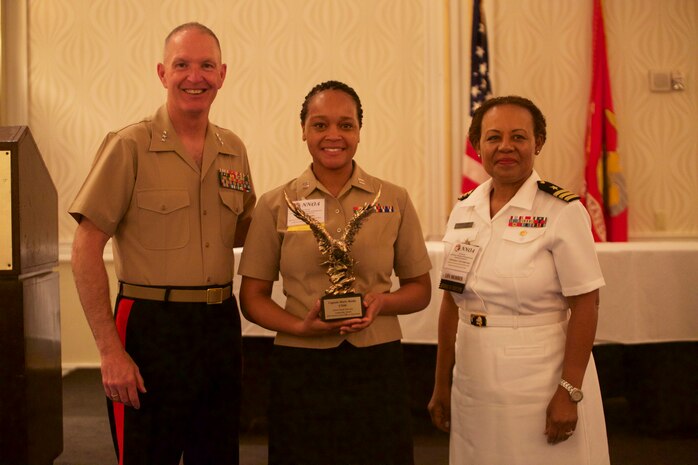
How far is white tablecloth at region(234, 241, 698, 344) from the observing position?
9.97 ft

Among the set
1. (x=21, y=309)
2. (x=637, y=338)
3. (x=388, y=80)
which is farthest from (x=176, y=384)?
(x=388, y=80)

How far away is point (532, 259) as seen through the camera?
64.8 inches

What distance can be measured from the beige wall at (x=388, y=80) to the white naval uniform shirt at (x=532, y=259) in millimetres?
3162

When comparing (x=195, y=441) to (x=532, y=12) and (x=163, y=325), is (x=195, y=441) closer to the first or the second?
(x=163, y=325)

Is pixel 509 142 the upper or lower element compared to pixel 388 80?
lower

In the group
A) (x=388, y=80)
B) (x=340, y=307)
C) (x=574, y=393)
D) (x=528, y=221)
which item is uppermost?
(x=388, y=80)

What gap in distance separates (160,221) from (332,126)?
594 mm

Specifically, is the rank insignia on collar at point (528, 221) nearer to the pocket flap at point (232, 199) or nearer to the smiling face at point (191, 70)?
the pocket flap at point (232, 199)

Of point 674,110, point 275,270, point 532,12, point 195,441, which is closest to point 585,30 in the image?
point 532,12

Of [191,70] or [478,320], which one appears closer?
[478,320]

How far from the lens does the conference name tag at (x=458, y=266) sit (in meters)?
1.74

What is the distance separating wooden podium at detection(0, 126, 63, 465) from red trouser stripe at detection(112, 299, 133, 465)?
1.25 feet

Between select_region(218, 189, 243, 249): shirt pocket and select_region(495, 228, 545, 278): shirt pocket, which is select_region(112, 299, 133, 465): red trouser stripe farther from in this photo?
select_region(495, 228, 545, 278): shirt pocket

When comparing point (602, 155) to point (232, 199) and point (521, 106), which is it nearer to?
point (521, 106)
